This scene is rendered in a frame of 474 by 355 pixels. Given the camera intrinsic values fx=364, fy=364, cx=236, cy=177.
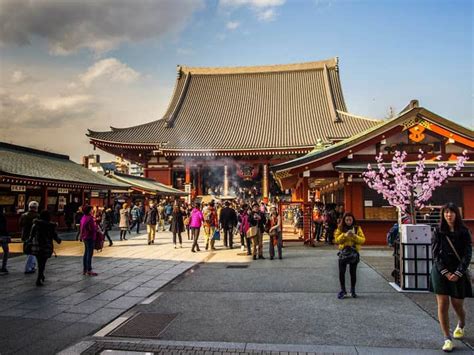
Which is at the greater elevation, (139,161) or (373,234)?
(139,161)

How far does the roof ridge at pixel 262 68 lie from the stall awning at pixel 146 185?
1701cm

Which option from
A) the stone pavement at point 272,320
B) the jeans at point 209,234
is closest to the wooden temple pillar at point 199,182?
the jeans at point 209,234

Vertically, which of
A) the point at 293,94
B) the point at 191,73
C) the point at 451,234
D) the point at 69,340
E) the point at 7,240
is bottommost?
the point at 69,340

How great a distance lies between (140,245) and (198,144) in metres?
15.2

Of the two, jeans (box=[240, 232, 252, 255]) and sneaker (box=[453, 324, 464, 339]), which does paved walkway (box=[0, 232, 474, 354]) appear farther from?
jeans (box=[240, 232, 252, 255])

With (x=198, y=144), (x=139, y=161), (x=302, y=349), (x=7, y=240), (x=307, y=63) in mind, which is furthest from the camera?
(x=307, y=63)

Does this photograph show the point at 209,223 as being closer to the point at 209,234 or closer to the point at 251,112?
the point at 209,234

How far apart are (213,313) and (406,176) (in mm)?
10309

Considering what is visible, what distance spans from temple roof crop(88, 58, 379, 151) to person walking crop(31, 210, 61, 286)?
20049 mm

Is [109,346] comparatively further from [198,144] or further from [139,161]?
[139,161]

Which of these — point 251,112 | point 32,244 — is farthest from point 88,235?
point 251,112

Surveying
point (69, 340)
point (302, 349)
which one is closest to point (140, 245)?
point (69, 340)

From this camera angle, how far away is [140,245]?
15641 mm

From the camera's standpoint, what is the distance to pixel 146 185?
1059 inches
